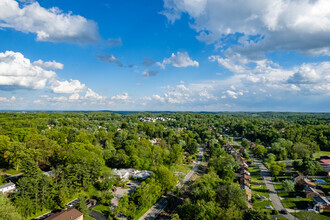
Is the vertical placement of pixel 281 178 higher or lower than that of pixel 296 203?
lower

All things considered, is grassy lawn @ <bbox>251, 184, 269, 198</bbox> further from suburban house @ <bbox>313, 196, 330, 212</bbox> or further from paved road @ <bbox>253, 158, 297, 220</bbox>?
suburban house @ <bbox>313, 196, 330, 212</bbox>

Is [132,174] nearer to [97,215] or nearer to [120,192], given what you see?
[120,192]

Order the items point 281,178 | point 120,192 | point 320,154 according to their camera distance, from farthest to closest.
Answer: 1. point 320,154
2. point 281,178
3. point 120,192

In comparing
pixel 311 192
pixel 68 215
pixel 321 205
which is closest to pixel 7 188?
pixel 68 215

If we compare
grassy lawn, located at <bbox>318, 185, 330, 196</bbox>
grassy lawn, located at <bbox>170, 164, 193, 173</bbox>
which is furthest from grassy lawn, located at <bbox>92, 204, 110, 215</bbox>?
grassy lawn, located at <bbox>318, 185, 330, 196</bbox>

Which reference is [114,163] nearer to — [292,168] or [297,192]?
[297,192]

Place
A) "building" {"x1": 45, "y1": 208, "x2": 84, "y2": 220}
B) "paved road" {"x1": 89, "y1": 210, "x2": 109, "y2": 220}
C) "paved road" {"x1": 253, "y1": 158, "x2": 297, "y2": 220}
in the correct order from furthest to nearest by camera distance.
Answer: "paved road" {"x1": 253, "y1": 158, "x2": 297, "y2": 220}
"paved road" {"x1": 89, "y1": 210, "x2": 109, "y2": 220}
"building" {"x1": 45, "y1": 208, "x2": 84, "y2": 220}
